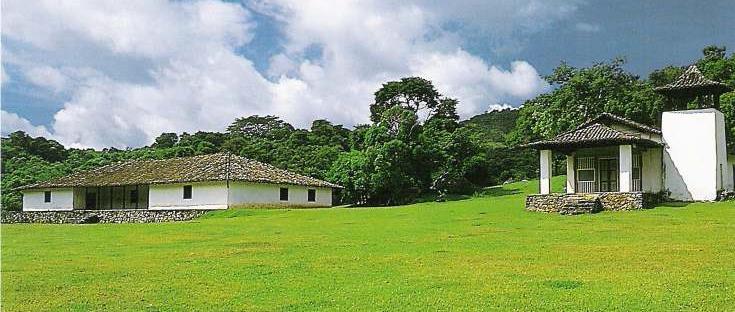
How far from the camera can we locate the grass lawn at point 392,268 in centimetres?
981

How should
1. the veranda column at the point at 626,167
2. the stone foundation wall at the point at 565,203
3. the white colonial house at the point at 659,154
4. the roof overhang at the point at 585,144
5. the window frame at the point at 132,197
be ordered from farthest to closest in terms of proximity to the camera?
1. the window frame at the point at 132,197
2. the white colonial house at the point at 659,154
3. the roof overhang at the point at 585,144
4. the veranda column at the point at 626,167
5. the stone foundation wall at the point at 565,203

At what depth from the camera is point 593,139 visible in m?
29.5

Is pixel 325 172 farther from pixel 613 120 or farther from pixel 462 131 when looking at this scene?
pixel 613 120

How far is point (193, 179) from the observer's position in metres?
40.9

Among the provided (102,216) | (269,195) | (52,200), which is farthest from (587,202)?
(52,200)

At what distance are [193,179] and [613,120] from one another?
22.0 metres

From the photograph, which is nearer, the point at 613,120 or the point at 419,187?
the point at 613,120

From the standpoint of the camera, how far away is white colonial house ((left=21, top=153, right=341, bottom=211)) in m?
40.9

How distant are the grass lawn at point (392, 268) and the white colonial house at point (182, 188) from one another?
17567 millimetres

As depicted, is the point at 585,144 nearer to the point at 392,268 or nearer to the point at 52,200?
the point at 392,268

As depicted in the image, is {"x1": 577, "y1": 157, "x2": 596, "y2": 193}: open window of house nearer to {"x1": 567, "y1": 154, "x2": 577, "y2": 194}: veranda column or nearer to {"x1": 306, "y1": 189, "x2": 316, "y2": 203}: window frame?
{"x1": 567, "y1": 154, "x2": 577, "y2": 194}: veranda column

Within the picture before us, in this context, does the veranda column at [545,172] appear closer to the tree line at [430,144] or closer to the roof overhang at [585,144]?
the roof overhang at [585,144]

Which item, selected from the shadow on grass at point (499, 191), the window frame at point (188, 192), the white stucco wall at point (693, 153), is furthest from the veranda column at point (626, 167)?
the window frame at point (188, 192)

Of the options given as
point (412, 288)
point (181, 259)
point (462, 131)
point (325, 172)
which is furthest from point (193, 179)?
point (412, 288)
